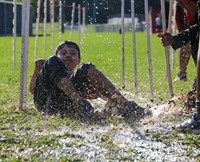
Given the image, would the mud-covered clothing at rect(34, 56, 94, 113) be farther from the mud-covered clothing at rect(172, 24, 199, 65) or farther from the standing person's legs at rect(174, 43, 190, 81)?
the standing person's legs at rect(174, 43, 190, 81)

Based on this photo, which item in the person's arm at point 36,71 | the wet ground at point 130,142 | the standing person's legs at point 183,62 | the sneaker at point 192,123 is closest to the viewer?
the wet ground at point 130,142

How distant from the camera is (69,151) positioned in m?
4.34

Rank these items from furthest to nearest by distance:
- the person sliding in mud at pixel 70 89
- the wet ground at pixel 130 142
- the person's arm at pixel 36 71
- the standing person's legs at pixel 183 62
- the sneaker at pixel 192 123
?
1. the standing person's legs at pixel 183 62
2. the person's arm at pixel 36 71
3. the person sliding in mud at pixel 70 89
4. the sneaker at pixel 192 123
5. the wet ground at pixel 130 142

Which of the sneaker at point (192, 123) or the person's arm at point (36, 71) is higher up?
the person's arm at point (36, 71)

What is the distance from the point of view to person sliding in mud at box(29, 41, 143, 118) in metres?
5.75

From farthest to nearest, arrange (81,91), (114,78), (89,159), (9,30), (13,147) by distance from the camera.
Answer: (9,30)
(114,78)
(81,91)
(13,147)
(89,159)

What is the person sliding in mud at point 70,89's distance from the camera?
5754 mm

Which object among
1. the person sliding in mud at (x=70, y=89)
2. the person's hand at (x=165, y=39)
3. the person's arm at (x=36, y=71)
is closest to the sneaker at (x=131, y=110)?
the person sliding in mud at (x=70, y=89)

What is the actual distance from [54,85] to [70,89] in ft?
0.72

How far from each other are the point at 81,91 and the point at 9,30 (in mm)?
30821

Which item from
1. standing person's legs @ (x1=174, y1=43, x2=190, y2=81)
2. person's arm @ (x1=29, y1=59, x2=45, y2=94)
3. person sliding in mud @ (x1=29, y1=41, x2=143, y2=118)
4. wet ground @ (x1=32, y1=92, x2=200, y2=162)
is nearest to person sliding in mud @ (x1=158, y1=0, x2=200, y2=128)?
person sliding in mud @ (x1=29, y1=41, x2=143, y2=118)

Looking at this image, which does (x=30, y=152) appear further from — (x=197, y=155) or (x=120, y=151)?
(x=197, y=155)

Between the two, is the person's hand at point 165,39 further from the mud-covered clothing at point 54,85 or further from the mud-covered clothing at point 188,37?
the mud-covered clothing at point 54,85

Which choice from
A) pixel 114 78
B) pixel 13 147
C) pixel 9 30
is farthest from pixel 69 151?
pixel 9 30
